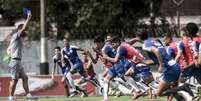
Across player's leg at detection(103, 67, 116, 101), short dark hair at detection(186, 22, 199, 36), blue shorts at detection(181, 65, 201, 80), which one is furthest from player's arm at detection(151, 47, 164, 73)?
player's leg at detection(103, 67, 116, 101)

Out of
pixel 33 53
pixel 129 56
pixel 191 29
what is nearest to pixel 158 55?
pixel 191 29

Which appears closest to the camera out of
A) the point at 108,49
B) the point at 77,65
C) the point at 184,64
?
the point at 184,64

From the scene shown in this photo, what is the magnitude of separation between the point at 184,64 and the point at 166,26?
23992 mm

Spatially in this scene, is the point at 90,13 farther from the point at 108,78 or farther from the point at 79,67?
the point at 108,78

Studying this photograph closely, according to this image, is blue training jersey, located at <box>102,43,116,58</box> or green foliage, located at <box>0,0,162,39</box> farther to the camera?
green foliage, located at <box>0,0,162,39</box>

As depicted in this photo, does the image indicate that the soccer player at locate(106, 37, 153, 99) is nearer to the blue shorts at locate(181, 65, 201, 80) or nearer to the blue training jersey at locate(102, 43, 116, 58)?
the blue training jersey at locate(102, 43, 116, 58)

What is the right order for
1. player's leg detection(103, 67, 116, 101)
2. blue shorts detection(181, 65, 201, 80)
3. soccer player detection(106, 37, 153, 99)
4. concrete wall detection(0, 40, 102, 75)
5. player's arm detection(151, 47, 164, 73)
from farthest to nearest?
concrete wall detection(0, 40, 102, 75)
player's leg detection(103, 67, 116, 101)
soccer player detection(106, 37, 153, 99)
blue shorts detection(181, 65, 201, 80)
player's arm detection(151, 47, 164, 73)

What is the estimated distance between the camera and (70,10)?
37969mm

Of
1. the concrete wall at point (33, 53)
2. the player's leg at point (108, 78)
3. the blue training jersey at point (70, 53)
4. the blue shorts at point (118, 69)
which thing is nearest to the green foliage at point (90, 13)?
the concrete wall at point (33, 53)

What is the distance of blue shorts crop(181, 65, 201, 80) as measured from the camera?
1581 cm

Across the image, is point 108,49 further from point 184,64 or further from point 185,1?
point 185,1

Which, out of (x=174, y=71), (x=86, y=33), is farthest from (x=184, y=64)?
(x=86, y=33)

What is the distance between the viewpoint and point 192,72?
1600 centimetres

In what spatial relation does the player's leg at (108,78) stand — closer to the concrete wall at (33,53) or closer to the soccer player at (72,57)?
the soccer player at (72,57)
